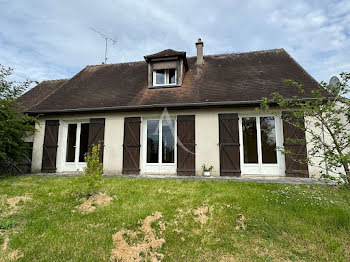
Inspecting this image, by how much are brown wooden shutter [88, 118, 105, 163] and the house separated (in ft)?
0.13

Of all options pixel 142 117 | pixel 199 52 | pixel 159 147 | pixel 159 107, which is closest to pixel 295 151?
pixel 159 147

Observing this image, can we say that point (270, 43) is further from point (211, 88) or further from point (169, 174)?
point (169, 174)

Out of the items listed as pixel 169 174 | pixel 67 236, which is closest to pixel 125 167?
pixel 169 174

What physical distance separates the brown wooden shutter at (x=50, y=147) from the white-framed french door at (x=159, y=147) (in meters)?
3.70

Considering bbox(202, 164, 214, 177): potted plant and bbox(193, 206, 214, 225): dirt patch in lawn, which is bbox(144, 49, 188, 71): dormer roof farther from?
bbox(193, 206, 214, 225): dirt patch in lawn

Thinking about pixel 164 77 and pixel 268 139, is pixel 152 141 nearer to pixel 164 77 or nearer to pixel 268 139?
pixel 164 77

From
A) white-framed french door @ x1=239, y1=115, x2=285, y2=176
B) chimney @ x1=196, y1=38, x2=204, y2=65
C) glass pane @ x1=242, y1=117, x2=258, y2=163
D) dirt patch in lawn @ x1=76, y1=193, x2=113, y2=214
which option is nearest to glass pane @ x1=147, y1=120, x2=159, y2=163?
dirt patch in lawn @ x1=76, y1=193, x2=113, y2=214

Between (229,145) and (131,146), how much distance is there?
12.0ft

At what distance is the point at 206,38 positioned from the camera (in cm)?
941

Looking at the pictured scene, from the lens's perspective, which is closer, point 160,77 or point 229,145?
point 229,145

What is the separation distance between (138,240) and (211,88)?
6.27 metres

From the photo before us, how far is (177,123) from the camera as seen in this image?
6879 millimetres

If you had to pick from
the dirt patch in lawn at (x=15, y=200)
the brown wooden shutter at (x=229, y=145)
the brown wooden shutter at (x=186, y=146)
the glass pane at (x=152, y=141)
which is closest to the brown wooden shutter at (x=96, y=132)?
the glass pane at (x=152, y=141)

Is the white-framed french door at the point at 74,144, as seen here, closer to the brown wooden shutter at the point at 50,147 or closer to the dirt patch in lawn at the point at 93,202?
the brown wooden shutter at the point at 50,147
